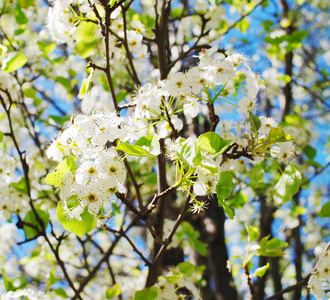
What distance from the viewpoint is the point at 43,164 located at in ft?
12.7

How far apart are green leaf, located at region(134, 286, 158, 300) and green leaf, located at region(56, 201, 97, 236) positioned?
601 mm

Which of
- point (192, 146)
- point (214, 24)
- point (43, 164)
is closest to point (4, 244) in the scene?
point (43, 164)

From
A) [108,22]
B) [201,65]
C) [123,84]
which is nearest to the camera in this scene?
[201,65]

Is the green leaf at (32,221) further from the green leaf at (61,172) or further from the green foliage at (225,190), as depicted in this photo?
the green foliage at (225,190)

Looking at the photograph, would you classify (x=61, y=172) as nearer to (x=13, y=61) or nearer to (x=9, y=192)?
(x=13, y=61)

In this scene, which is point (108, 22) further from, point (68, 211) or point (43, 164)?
point (43, 164)

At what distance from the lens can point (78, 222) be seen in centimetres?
157

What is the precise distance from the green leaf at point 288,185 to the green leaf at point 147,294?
770 millimetres

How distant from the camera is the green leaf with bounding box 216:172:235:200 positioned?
1.52m

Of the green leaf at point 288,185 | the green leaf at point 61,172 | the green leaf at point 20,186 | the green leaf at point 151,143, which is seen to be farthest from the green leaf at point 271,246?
the green leaf at point 20,186

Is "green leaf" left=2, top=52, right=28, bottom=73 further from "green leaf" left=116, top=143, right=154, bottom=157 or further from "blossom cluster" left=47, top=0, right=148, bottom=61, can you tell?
"green leaf" left=116, top=143, right=154, bottom=157

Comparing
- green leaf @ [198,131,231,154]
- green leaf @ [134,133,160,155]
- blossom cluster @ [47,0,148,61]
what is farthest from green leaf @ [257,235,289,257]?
blossom cluster @ [47,0,148,61]

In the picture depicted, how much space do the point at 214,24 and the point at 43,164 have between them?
84.2 inches

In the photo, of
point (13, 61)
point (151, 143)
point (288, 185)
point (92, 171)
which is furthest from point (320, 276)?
point (13, 61)
